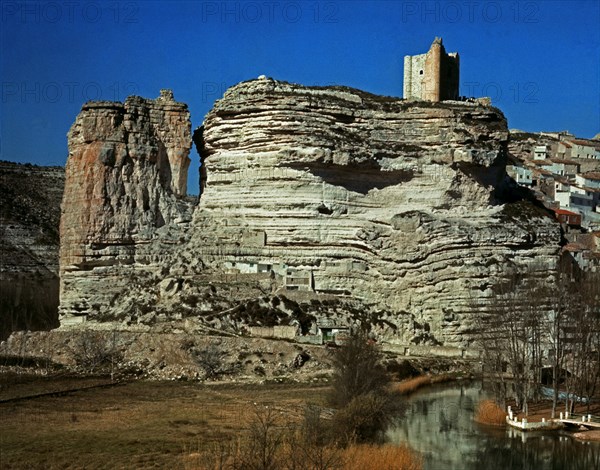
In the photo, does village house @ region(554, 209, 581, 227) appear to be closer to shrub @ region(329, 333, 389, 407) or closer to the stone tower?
the stone tower

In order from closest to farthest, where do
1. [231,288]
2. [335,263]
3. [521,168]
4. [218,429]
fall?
[218,429], [231,288], [335,263], [521,168]

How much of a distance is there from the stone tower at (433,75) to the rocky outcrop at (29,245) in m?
28.9

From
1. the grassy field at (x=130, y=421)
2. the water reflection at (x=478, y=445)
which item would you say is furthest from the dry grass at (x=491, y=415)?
the grassy field at (x=130, y=421)

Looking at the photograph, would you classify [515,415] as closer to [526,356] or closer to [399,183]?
[526,356]

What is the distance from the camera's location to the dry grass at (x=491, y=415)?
39156mm

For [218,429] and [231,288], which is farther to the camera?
[231,288]

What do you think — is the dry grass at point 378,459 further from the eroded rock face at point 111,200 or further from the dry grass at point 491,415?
the eroded rock face at point 111,200

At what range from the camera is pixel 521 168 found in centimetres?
9838

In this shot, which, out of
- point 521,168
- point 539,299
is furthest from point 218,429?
point 521,168

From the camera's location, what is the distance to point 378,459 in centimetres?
2888

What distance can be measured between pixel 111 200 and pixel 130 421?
3491 cm

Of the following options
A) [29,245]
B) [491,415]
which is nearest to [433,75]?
[491,415]

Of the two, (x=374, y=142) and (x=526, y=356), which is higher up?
(x=374, y=142)

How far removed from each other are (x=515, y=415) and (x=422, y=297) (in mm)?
17537
